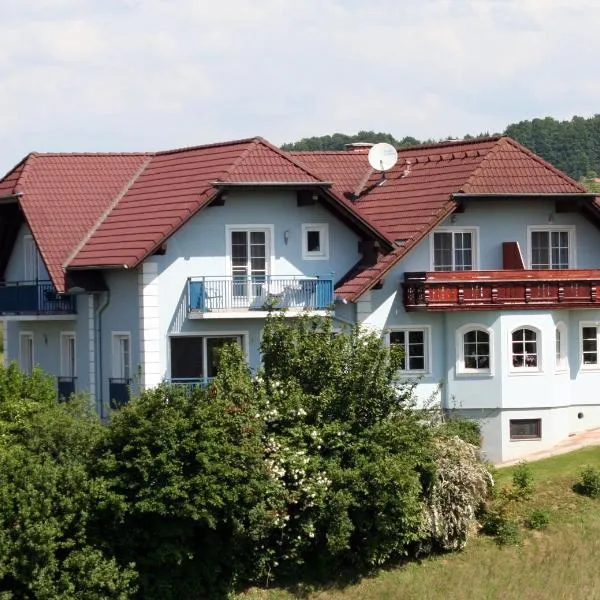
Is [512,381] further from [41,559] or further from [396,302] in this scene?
[41,559]

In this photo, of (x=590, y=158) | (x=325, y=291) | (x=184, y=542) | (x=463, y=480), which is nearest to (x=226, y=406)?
(x=184, y=542)

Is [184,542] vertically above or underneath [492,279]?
underneath

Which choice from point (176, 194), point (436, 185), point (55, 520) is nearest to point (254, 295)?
point (176, 194)

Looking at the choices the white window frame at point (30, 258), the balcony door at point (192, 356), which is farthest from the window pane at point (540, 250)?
the white window frame at point (30, 258)

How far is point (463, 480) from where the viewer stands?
36000 millimetres

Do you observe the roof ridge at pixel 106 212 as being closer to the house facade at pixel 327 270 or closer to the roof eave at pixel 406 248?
the house facade at pixel 327 270

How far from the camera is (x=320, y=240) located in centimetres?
4222

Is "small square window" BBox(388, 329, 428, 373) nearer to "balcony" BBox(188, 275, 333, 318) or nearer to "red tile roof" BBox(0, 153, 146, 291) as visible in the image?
"balcony" BBox(188, 275, 333, 318)

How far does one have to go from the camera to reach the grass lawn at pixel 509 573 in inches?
1372

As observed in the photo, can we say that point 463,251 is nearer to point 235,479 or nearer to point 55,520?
point 235,479

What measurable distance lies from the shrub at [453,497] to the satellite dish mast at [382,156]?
1044 cm

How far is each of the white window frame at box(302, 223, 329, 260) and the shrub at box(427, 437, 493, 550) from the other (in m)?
7.35

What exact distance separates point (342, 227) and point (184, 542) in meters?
11.6

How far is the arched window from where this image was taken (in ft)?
138
